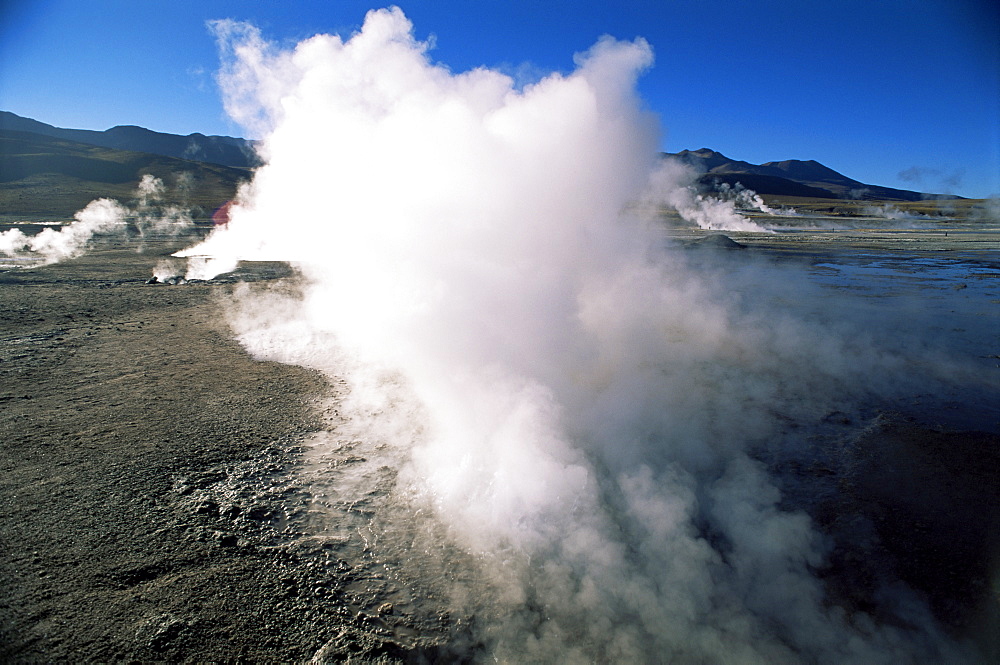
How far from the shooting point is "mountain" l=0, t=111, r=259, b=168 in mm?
170000

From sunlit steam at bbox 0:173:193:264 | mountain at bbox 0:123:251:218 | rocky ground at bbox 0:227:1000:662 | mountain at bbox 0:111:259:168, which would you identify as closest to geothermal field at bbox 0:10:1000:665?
rocky ground at bbox 0:227:1000:662

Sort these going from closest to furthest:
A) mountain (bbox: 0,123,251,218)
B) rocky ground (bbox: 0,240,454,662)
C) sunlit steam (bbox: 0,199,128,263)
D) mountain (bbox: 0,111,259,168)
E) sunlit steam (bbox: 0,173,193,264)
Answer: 1. rocky ground (bbox: 0,240,454,662)
2. sunlit steam (bbox: 0,199,128,263)
3. sunlit steam (bbox: 0,173,193,264)
4. mountain (bbox: 0,123,251,218)
5. mountain (bbox: 0,111,259,168)

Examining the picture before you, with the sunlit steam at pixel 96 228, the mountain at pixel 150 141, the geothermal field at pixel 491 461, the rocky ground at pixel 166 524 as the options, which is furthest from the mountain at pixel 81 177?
the mountain at pixel 150 141

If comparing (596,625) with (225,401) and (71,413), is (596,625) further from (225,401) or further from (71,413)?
(71,413)

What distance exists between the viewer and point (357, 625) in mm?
3705

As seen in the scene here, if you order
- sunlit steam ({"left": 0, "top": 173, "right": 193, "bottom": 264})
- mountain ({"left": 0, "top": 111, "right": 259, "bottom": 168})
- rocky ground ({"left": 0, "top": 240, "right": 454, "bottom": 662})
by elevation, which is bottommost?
sunlit steam ({"left": 0, "top": 173, "right": 193, "bottom": 264})

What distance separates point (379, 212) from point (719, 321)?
32.2ft

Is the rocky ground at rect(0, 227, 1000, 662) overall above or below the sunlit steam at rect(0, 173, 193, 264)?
above

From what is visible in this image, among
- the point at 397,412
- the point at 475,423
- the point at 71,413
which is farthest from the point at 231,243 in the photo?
the point at 475,423

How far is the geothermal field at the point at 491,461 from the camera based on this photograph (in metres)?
3.72

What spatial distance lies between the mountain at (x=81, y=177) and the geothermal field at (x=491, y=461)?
206ft

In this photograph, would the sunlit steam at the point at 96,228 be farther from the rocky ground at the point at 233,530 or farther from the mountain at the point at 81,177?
the rocky ground at the point at 233,530

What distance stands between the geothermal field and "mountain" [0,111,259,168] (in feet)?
620

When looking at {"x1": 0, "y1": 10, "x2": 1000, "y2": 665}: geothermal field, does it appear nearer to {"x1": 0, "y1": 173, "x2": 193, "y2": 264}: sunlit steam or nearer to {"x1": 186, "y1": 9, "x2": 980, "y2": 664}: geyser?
{"x1": 186, "y1": 9, "x2": 980, "y2": 664}: geyser
